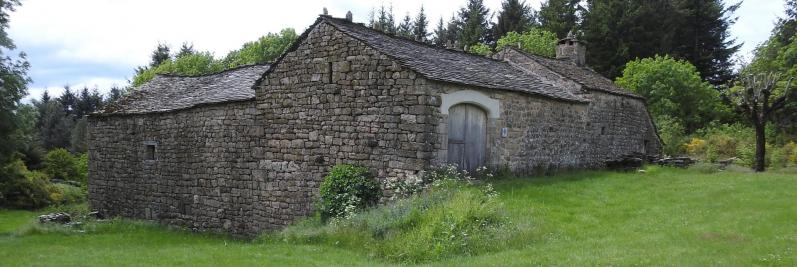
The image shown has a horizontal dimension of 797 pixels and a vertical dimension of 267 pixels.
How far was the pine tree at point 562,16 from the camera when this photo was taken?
134 feet

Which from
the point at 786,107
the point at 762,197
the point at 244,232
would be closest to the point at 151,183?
the point at 244,232

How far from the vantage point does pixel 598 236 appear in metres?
9.46

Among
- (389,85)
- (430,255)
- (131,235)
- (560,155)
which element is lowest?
(131,235)

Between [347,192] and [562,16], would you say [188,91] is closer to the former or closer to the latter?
[347,192]

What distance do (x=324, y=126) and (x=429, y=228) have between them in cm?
504

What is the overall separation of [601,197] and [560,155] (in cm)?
426

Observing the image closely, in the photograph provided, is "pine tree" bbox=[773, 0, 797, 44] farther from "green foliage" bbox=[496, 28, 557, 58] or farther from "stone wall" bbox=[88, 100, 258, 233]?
"stone wall" bbox=[88, 100, 258, 233]

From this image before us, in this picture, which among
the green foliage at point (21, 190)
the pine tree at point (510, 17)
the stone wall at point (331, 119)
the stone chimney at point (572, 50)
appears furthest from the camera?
the pine tree at point (510, 17)

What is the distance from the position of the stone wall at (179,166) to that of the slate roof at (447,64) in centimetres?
374

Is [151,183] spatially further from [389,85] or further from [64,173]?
[64,173]

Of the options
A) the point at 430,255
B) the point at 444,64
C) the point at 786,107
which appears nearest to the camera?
the point at 430,255

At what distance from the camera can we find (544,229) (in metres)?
9.73

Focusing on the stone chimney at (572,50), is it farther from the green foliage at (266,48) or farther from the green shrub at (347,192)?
the green foliage at (266,48)

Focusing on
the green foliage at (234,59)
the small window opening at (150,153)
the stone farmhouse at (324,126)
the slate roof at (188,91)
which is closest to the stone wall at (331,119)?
the stone farmhouse at (324,126)
